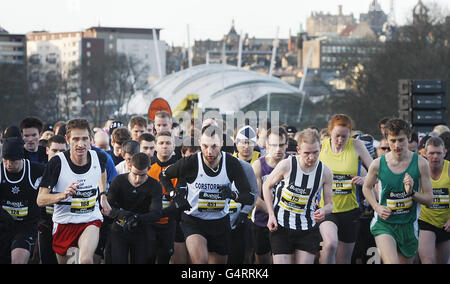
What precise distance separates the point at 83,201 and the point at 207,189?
133 cm

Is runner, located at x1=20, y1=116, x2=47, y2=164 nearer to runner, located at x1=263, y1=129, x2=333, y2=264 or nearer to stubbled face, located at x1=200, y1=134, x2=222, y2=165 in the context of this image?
stubbled face, located at x1=200, y1=134, x2=222, y2=165

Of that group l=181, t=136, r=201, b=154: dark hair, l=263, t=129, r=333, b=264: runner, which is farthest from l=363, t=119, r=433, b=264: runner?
l=181, t=136, r=201, b=154: dark hair

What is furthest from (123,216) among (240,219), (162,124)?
(162,124)

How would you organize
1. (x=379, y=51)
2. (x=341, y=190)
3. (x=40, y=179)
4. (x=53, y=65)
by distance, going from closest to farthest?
(x=40, y=179) → (x=341, y=190) → (x=379, y=51) → (x=53, y=65)

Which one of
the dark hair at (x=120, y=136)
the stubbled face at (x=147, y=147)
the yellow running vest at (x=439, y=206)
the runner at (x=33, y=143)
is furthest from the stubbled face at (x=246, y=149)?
the runner at (x=33, y=143)

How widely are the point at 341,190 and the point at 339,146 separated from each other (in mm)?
525

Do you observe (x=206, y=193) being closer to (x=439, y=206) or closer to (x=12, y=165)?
(x=12, y=165)

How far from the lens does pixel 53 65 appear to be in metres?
182

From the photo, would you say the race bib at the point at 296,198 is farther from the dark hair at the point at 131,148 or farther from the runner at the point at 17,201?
the runner at the point at 17,201

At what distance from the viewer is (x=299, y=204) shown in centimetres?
933
